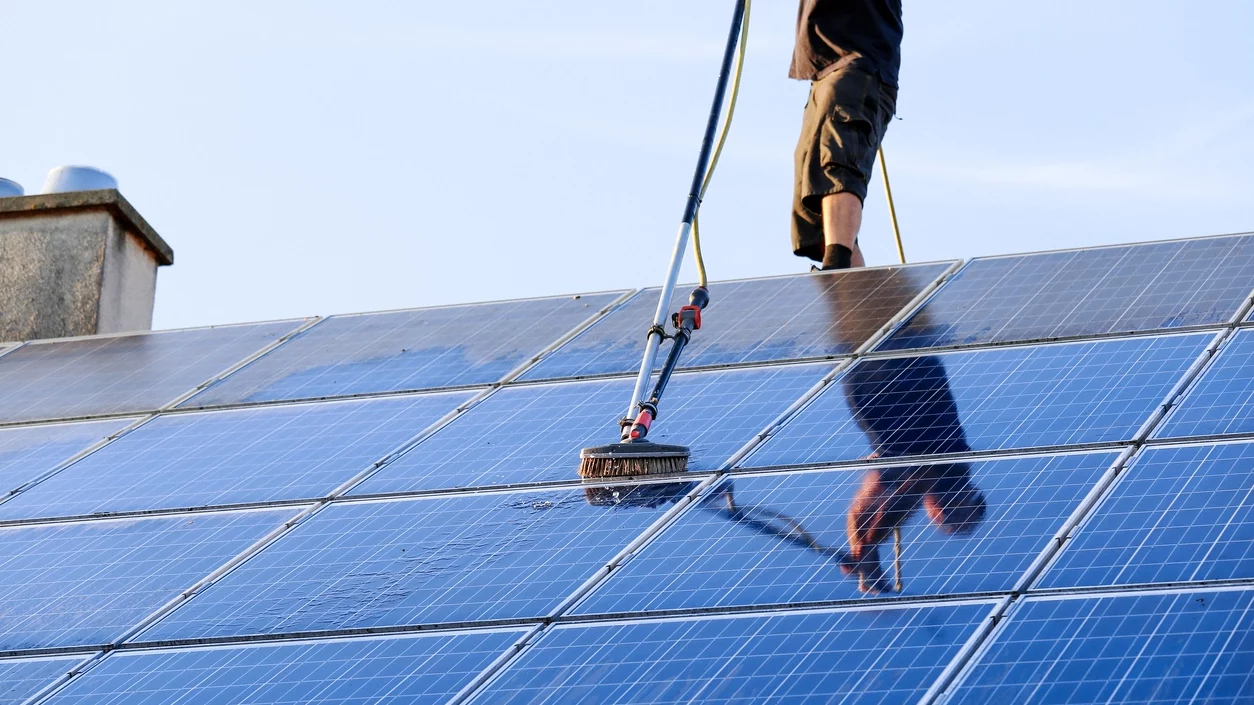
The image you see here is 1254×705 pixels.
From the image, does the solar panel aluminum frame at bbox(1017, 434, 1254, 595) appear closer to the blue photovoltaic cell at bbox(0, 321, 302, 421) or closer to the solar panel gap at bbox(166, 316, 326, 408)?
the solar panel gap at bbox(166, 316, 326, 408)

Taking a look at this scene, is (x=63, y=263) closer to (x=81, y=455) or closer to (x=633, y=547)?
(x=81, y=455)

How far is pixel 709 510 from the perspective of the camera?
24.6ft

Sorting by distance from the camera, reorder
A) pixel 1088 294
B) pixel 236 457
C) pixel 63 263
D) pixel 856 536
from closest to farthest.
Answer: pixel 856 536, pixel 236 457, pixel 1088 294, pixel 63 263

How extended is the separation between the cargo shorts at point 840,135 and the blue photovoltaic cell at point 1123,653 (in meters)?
6.22

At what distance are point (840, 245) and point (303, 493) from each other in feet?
15.4

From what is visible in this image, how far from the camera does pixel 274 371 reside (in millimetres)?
11031

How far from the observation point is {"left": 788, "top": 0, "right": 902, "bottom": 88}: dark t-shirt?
479 inches

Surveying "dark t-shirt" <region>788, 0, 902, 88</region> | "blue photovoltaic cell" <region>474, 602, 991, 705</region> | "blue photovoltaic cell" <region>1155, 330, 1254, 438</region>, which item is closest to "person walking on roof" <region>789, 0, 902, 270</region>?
"dark t-shirt" <region>788, 0, 902, 88</region>

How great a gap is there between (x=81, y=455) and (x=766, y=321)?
12.1ft

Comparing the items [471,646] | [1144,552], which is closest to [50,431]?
[471,646]

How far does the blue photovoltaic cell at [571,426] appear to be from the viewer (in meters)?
8.38

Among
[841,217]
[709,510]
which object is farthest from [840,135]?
[709,510]

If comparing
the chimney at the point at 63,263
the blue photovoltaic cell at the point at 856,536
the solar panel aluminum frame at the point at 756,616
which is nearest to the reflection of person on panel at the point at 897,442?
the blue photovoltaic cell at the point at 856,536

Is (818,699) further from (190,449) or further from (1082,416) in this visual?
(190,449)
